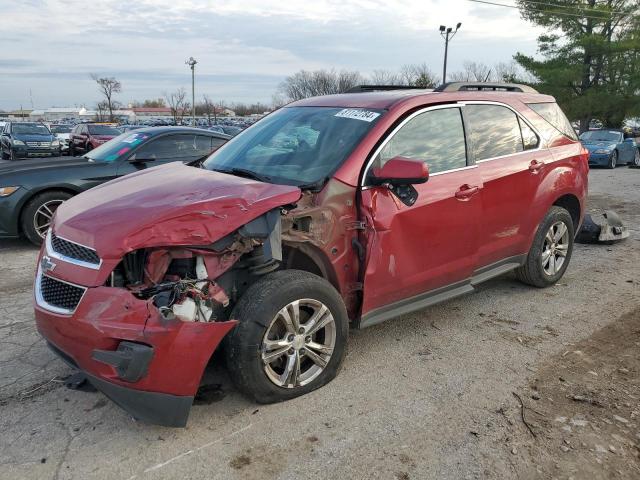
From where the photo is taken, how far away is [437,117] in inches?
156

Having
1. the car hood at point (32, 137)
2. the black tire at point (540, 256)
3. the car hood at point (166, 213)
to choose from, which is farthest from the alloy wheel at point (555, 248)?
the car hood at point (32, 137)

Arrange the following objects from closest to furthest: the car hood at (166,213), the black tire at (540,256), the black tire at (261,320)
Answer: the car hood at (166,213), the black tire at (261,320), the black tire at (540,256)

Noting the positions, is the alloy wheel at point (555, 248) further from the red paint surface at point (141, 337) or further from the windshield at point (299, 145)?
the red paint surface at point (141, 337)

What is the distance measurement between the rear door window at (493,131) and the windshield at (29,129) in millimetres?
21164

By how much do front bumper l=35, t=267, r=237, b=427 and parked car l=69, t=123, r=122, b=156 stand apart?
16.0m

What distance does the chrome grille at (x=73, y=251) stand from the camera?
2713mm

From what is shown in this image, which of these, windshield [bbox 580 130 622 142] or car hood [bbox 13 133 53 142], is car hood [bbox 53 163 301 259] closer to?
car hood [bbox 13 133 53 142]

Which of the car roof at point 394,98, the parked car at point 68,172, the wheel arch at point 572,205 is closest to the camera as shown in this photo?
the car roof at point 394,98

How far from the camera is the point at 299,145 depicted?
3846mm

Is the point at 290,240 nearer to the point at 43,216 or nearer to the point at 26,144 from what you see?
the point at 43,216

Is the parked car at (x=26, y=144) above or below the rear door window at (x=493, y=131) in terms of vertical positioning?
below

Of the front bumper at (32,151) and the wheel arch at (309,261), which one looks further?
the front bumper at (32,151)

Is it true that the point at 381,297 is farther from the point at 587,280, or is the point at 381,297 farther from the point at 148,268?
the point at 587,280

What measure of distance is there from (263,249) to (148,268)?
24.5 inches
